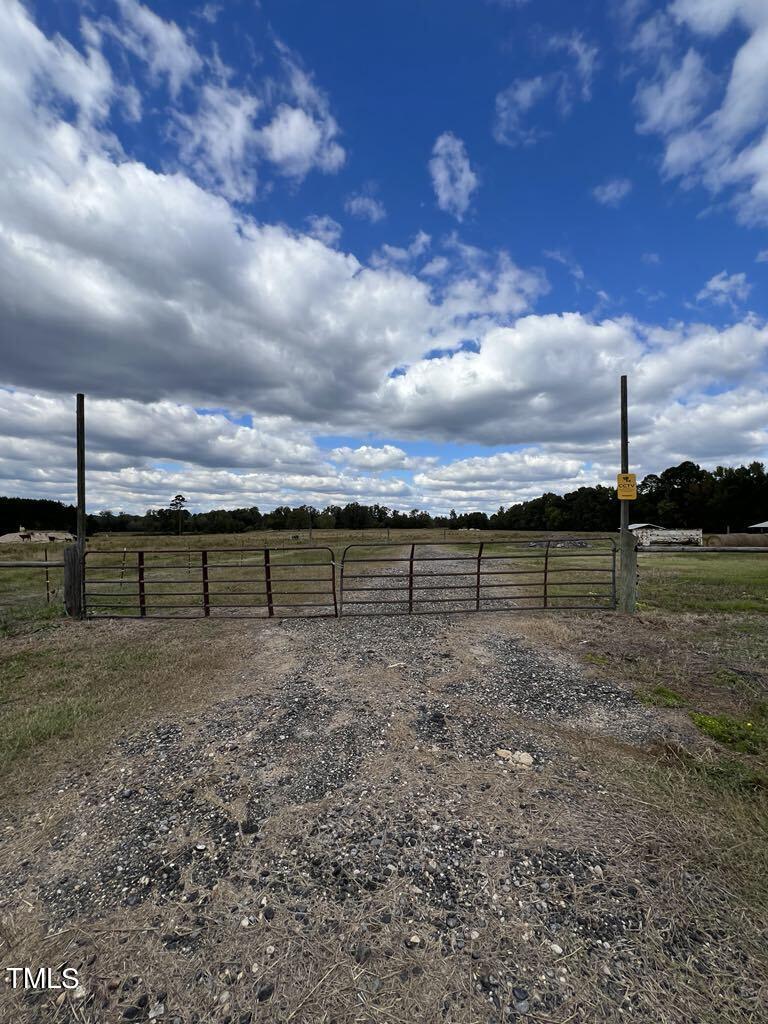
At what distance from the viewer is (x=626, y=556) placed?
905 centimetres

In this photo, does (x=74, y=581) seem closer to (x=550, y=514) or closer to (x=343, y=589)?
(x=343, y=589)

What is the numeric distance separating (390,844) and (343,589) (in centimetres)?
623

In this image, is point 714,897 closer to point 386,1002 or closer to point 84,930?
point 386,1002

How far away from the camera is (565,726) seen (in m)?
4.23

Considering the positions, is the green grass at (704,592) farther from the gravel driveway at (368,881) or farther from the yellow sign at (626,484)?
the gravel driveway at (368,881)

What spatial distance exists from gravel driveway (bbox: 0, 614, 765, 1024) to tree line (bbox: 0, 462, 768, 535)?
4218 cm

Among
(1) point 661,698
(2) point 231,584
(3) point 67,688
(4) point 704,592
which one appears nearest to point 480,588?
(4) point 704,592

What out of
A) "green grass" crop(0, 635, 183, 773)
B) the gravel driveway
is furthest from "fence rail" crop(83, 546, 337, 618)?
the gravel driveway

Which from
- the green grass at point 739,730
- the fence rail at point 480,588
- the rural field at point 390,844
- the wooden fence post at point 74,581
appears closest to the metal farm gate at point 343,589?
the fence rail at point 480,588

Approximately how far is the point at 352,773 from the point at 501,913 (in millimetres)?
1487

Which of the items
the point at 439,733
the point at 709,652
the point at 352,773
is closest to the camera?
the point at 352,773

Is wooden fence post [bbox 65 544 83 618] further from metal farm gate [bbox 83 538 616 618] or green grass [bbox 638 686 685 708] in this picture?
green grass [bbox 638 686 685 708]

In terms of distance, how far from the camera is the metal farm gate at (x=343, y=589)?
8.73 metres

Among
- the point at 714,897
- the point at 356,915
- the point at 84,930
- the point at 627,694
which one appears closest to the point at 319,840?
the point at 356,915
